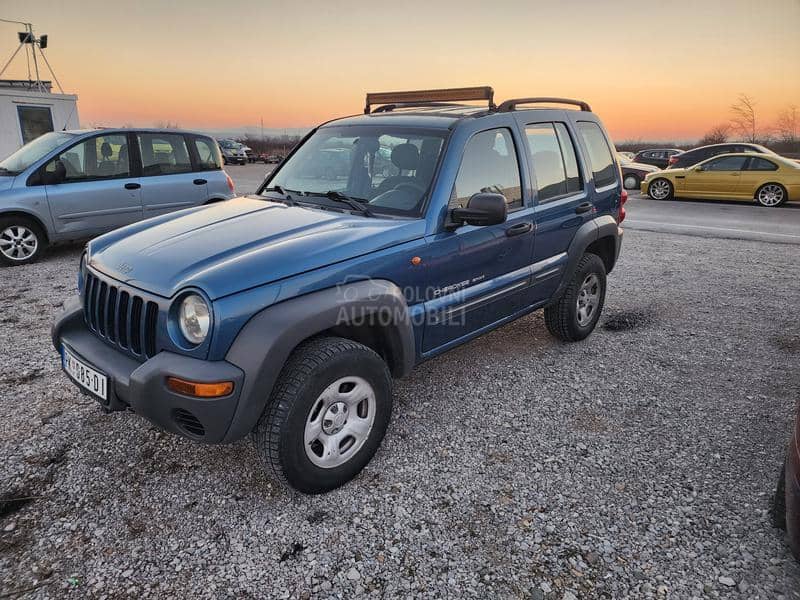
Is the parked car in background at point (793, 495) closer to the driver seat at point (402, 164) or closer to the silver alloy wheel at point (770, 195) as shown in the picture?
the driver seat at point (402, 164)

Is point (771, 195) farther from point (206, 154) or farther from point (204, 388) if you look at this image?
point (204, 388)

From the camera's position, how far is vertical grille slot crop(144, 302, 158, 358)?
234cm

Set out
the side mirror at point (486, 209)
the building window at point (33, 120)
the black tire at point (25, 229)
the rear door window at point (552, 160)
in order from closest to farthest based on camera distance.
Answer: the side mirror at point (486, 209) < the rear door window at point (552, 160) < the black tire at point (25, 229) < the building window at point (33, 120)

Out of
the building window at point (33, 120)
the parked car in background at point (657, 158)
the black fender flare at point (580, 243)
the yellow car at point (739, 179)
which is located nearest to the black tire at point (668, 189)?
the yellow car at point (739, 179)

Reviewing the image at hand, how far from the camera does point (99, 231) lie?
6957mm

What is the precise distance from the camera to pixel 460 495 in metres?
2.65

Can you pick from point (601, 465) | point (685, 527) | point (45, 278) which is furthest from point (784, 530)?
point (45, 278)

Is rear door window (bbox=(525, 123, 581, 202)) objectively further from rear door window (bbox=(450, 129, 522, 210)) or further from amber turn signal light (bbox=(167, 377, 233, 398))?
amber turn signal light (bbox=(167, 377, 233, 398))

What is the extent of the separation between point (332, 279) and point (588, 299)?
9.23ft

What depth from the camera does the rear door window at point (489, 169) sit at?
123 inches

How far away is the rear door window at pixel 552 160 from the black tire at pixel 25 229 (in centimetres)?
618

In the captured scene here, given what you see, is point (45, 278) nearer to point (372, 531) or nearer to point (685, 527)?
point (372, 531)

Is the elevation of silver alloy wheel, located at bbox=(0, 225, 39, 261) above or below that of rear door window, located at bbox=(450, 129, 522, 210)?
below

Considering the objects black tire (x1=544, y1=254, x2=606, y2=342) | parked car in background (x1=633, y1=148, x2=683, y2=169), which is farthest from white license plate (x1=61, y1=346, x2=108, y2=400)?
parked car in background (x1=633, y1=148, x2=683, y2=169)
